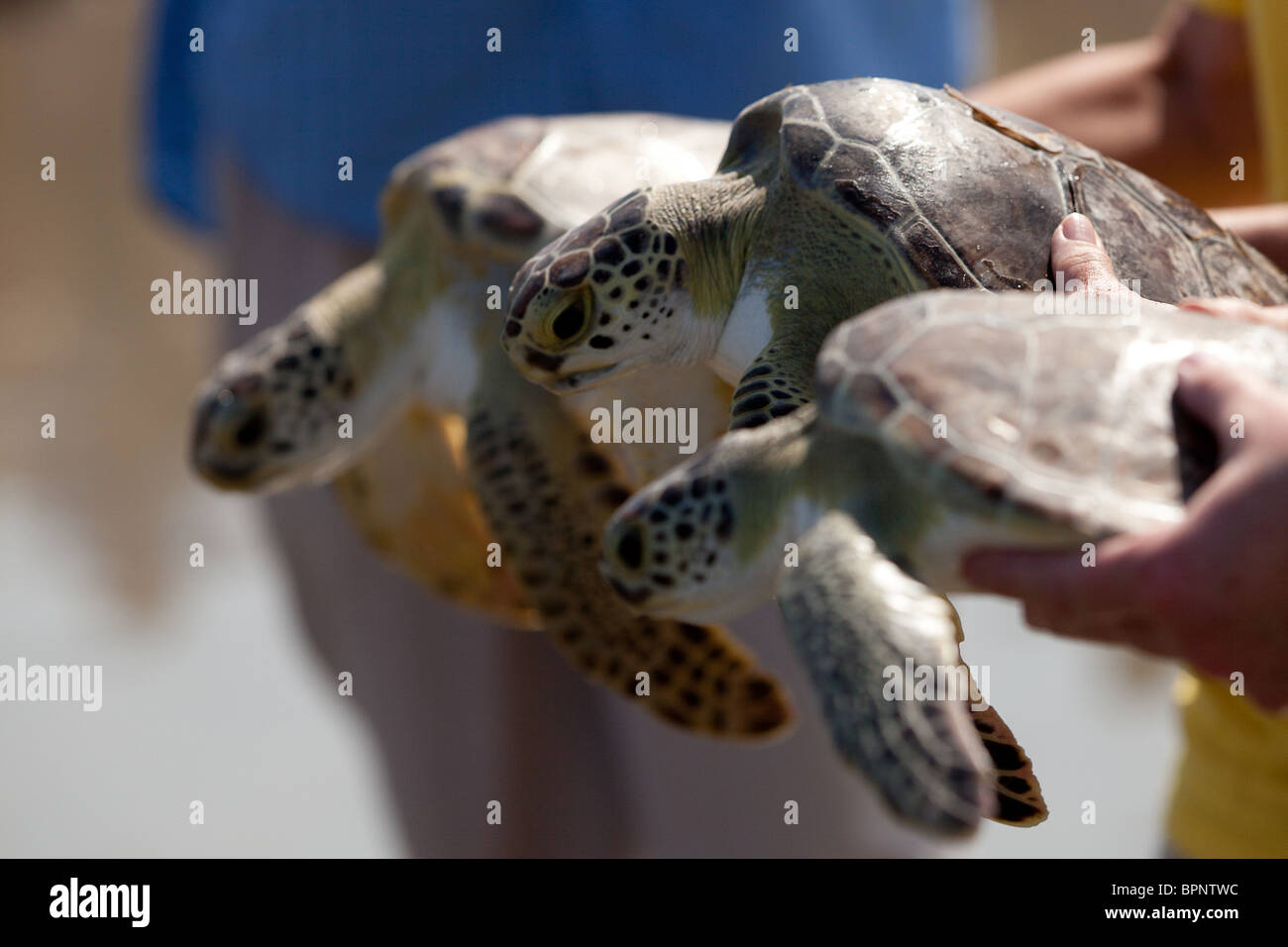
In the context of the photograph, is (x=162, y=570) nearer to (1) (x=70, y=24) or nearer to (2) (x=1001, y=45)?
(2) (x=1001, y=45)

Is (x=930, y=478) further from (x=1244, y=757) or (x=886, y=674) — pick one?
(x=1244, y=757)

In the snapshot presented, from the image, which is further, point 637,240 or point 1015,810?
point 637,240

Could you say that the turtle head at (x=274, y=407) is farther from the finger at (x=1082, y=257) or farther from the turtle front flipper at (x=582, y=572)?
the finger at (x=1082, y=257)

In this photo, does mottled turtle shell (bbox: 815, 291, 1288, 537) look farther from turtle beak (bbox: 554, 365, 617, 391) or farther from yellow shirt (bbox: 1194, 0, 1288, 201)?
yellow shirt (bbox: 1194, 0, 1288, 201)

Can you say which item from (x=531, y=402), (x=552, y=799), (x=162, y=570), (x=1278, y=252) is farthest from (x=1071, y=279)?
(x=162, y=570)

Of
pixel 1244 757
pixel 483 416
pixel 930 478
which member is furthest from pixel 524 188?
pixel 1244 757

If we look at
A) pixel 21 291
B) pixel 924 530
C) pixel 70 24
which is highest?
pixel 70 24

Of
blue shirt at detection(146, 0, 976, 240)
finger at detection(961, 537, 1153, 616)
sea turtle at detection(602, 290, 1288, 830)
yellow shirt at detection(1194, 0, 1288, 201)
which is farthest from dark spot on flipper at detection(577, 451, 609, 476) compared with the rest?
yellow shirt at detection(1194, 0, 1288, 201)

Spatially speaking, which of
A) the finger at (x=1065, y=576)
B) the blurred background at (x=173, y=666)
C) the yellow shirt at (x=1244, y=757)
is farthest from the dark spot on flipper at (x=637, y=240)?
the blurred background at (x=173, y=666)
